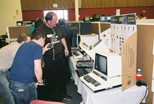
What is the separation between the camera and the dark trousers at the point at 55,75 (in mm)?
2449

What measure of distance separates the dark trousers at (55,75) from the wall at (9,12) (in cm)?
610

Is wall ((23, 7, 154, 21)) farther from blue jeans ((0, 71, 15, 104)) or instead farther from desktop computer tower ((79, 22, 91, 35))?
blue jeans ((0, 71, 15, 104))

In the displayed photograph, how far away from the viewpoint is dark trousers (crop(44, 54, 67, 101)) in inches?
96.4

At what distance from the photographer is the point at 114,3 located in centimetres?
886

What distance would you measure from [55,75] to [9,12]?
6.35 meters

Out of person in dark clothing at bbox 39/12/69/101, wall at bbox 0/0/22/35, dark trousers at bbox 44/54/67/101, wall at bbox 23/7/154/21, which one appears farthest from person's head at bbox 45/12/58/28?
wall at bbox 23/7/154/21

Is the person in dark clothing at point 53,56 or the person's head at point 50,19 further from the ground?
the person's head at point 50,19

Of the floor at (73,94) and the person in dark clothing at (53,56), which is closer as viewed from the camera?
the person in dark clothing at (53,56)

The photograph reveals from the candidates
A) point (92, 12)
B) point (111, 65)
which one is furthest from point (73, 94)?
point (92, 12)

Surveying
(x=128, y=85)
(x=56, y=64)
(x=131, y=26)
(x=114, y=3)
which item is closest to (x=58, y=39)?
(x=56, y=64)

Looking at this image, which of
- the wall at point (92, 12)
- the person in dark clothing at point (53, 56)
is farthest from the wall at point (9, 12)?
the person in dark clothing at point (53, 56)

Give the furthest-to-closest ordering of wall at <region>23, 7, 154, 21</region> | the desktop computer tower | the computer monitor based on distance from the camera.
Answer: wall at <region>23, 7, 154, 21</region> → the desktop computer tower → the computer monitor

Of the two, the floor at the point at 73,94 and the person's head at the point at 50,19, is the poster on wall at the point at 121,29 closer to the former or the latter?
the person's head at the point at 50,19

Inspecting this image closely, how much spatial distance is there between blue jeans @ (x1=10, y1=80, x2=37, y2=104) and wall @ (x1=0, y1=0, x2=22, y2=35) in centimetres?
676
